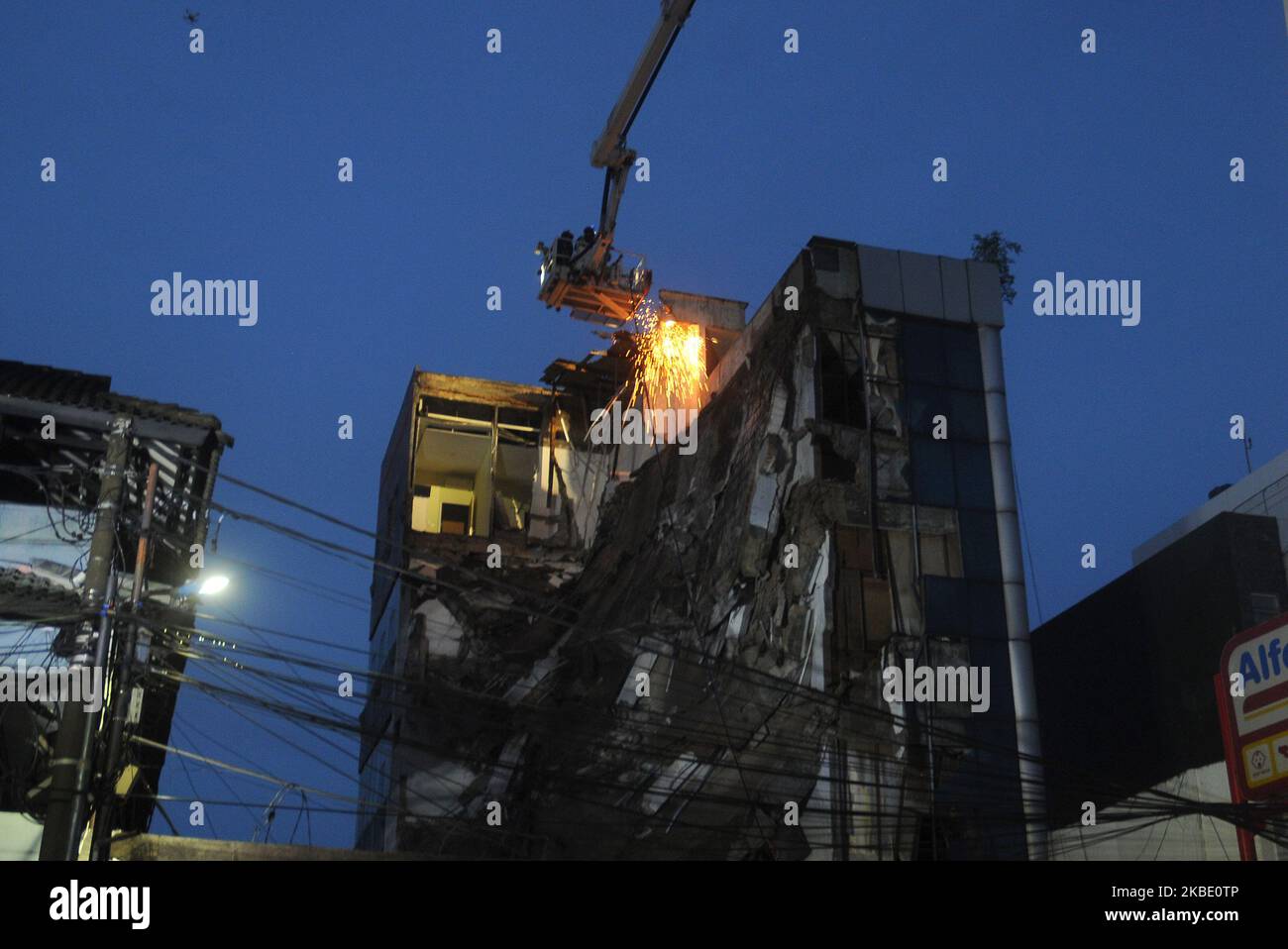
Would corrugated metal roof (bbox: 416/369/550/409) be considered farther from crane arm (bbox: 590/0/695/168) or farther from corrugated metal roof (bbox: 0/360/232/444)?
corrugated metal roof (bbox: 0/360/232/444)

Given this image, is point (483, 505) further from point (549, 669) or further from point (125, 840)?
point (125, 840)

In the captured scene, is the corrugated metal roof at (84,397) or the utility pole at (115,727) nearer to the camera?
the utility pole at (115,727)

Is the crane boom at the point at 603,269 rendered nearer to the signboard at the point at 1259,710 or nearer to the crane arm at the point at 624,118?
the crane arm at the point at 624,118

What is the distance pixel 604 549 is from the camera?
40.8m

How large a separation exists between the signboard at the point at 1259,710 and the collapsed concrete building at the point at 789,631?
138 inches

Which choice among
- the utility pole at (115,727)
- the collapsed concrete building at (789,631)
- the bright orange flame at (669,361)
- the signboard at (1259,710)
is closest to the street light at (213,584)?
the collapsed concrete building at (789,631)

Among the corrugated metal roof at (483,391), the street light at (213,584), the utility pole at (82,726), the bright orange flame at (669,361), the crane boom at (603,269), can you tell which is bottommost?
the utility pole at (82,726)

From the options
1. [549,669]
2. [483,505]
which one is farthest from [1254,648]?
[483,505]

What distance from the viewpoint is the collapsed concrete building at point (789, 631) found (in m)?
26.5

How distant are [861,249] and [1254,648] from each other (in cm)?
1674

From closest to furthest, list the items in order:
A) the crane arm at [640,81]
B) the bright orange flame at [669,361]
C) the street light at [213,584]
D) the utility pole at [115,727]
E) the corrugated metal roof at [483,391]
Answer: the utility pole at [115,727] < the street light at [213,584] < the bright orange flame at [669,361] < the crane arm at [640,81] < the corrugated metal roof at [483,391]

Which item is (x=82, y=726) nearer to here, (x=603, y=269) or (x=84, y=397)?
(x=84, y=397)

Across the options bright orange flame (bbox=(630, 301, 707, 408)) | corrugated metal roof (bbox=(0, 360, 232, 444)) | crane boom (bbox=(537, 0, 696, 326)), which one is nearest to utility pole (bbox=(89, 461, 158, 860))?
corrugated metal roof (bbox=(0, 360, 232, 444))
